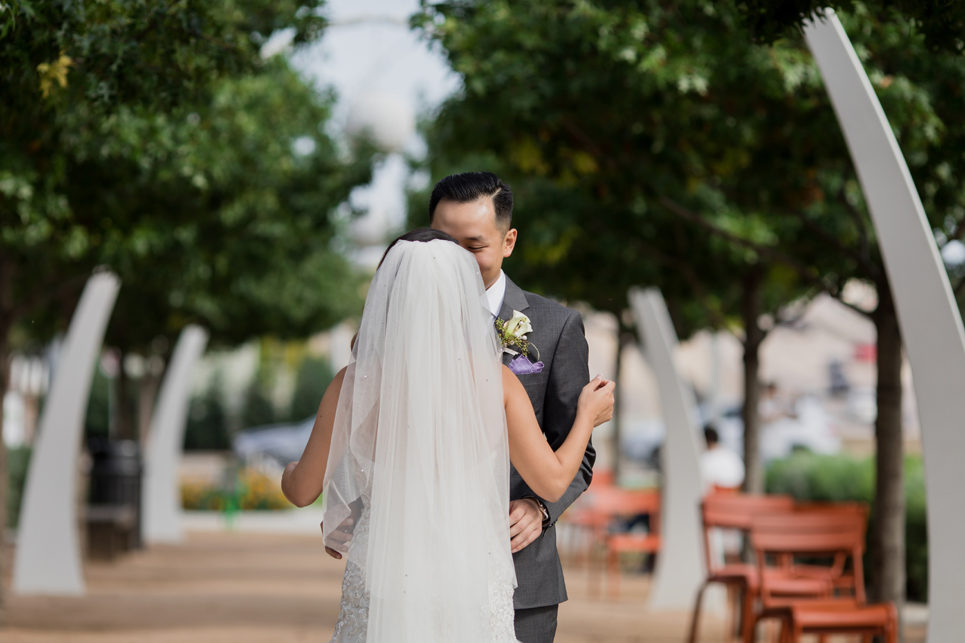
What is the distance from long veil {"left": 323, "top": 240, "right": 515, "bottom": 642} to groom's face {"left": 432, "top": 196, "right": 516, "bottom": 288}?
157 millimetres

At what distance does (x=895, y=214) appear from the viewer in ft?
16.9

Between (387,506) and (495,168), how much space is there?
36.2ft

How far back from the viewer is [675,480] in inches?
436

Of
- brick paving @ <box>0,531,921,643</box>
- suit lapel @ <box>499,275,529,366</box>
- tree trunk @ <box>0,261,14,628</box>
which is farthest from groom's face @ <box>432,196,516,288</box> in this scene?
tree trunk @ <box>0,261,14,628</box>

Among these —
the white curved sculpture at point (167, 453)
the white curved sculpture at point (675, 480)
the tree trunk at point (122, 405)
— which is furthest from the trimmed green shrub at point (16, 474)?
the white curved sculpture at point (675, 480)

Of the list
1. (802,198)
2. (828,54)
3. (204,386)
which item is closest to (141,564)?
(802,198)

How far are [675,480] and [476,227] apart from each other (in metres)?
8.10

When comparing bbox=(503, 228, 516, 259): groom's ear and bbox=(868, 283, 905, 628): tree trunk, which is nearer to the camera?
bbox=(503, 228, 516, 259): groom's ear

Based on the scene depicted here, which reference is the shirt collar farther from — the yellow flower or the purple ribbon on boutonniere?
the yellow flower

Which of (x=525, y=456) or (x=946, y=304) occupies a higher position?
(x=946, y=304)

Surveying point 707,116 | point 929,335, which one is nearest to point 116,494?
point 707,116

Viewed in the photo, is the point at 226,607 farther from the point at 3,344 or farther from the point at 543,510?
the point at 543,510

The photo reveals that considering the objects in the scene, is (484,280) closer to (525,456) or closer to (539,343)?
(539,343)

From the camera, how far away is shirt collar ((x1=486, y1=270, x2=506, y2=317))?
3432mm
